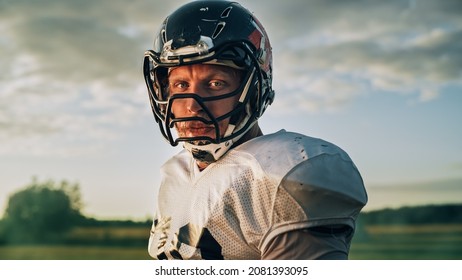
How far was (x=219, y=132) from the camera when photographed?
4.69ft

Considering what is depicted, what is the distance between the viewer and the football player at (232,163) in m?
1.23

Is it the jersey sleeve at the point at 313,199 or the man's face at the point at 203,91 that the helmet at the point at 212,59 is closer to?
the man's face at the point at 203,91

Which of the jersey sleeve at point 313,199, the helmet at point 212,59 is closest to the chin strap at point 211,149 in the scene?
the helmet at point 212,59

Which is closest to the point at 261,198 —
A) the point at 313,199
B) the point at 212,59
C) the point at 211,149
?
the point at 313,199

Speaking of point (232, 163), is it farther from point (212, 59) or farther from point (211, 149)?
point (212, 59)

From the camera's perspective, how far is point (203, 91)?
1.45m

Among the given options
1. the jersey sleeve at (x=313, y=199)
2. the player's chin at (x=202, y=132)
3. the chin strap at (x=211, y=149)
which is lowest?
the jersey sleeve at (x=313, y=199)

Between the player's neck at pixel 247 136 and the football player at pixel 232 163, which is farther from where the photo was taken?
the player's neck at pixel 247 136

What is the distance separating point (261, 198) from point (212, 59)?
0.39m

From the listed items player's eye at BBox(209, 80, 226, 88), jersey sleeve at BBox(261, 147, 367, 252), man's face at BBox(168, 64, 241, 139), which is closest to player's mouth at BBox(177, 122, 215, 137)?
man's face at BBox(168, 64, 241, 139)

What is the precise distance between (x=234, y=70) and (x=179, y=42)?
6.3 inches

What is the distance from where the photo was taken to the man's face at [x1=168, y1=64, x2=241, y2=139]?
4.75 ft

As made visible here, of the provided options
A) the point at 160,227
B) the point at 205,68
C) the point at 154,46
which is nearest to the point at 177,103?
the point at 205,68
